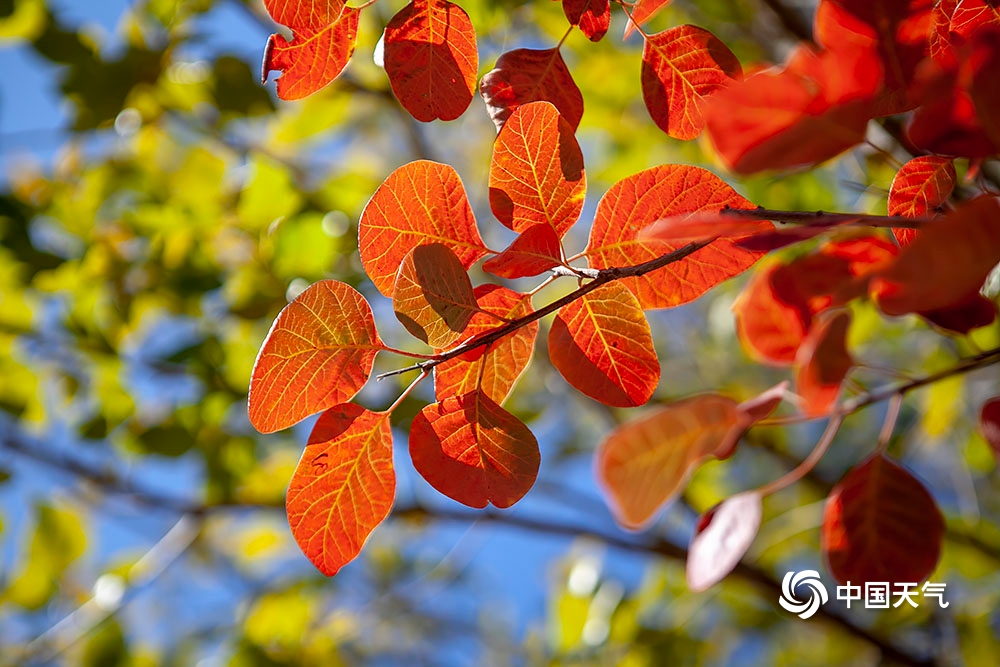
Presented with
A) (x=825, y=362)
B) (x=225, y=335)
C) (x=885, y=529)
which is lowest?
(x=225, y=335)

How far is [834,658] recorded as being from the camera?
4.22ft

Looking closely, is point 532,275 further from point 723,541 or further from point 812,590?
point 812,590

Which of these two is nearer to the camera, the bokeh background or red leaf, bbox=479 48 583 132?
red leaf, bbox=479 48 583 132

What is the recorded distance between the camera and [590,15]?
34 cm

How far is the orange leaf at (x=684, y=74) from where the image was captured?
35 cm

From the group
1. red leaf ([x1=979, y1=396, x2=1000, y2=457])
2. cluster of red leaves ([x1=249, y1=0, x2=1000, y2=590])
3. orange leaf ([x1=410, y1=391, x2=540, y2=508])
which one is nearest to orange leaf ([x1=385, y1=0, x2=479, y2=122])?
cluster of red leaves ([x1=249, y1=0, x2=1000, y2=590])

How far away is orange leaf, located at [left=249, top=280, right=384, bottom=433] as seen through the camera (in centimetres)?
29

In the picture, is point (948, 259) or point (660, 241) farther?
point (660, 241)

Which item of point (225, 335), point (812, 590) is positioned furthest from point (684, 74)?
point (225, 335)

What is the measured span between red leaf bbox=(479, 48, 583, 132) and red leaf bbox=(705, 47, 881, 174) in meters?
0.16

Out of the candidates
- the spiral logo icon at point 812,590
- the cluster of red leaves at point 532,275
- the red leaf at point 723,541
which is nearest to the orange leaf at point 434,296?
the cluster of red leaves at point 532,275

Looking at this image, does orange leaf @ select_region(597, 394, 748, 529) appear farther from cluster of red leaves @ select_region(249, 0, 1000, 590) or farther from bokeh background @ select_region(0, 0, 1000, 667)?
bokeh background @ select_region(0, 0, 1000, 667)

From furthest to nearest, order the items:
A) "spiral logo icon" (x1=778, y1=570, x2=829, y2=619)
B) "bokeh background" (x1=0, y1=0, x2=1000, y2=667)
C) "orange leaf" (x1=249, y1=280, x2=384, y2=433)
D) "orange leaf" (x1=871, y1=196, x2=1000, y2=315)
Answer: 1. "bokeh background" (x1=0, y1=0, x2=1000, y2=667)
2. "spiral logo icon" (x1=778, y1=570, x2=829, y2=619)
3. "orange leaf" (x1=249, y1=280, x2=384, y2=433)
4. "orange leaf" (x1=871, y1=196, x2=1000, y2=315)

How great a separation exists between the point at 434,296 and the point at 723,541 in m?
0.13
